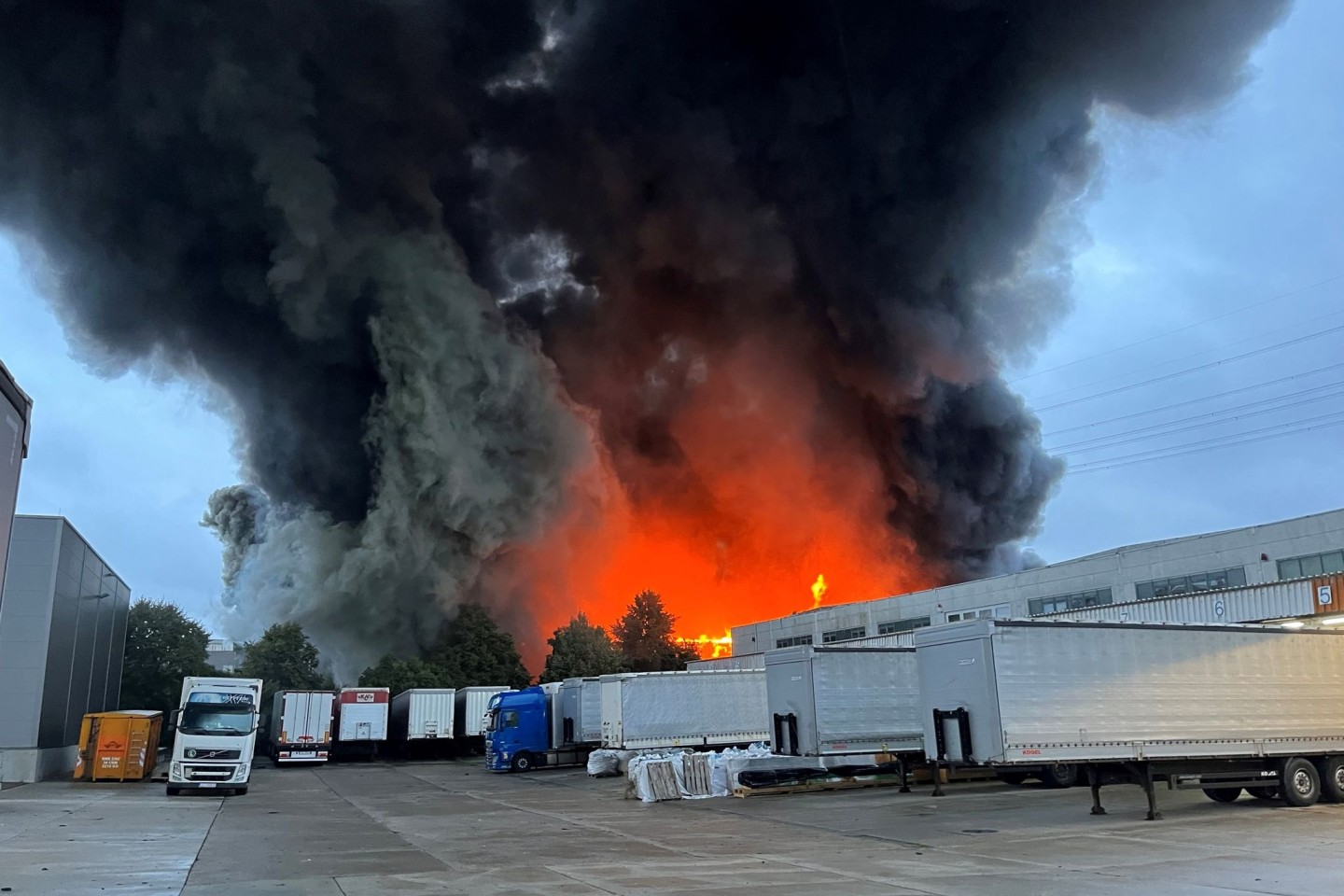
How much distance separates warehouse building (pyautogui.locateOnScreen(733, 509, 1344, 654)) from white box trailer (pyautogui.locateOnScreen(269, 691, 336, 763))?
88.9ft

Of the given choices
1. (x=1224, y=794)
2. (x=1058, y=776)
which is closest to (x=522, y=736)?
(x=1058, y=776)

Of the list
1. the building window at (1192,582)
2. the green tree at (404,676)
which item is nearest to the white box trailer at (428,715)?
the green tree at (404,676)

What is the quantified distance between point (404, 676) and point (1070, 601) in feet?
117

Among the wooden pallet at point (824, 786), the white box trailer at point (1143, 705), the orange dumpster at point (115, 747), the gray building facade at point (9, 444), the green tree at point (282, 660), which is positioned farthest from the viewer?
the green tree at point (282, 660)

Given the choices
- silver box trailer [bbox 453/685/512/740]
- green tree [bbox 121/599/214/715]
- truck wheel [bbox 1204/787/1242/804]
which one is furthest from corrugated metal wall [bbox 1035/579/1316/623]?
green tree [bbox 121/599/214/715]

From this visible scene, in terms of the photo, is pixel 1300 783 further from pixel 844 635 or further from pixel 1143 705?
pixel 844 635

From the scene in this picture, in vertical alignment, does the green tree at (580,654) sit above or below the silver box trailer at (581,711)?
above

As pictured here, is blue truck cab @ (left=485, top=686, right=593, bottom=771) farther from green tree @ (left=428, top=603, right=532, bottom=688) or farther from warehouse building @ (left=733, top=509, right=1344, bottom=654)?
green tree @ (left=428, top=603, right=532, bottom=688)

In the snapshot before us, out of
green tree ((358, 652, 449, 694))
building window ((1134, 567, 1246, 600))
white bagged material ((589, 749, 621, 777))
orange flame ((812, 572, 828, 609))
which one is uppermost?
orange flame ((812, 572, 828, 609))

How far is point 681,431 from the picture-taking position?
7175cm

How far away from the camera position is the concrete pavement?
11.1 metres

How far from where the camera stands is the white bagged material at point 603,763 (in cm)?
3272

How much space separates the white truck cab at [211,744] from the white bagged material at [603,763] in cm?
1102

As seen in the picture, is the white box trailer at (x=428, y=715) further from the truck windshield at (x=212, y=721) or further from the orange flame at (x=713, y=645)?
the orange flame at (x=713, y=645)
